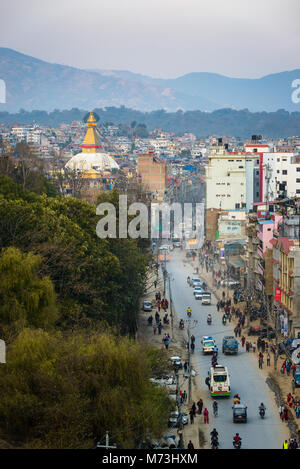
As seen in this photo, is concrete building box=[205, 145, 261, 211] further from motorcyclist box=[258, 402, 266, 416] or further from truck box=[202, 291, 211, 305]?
motorcyclist box=[258, 402, 266, 416]

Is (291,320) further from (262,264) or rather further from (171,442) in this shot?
(171,442)

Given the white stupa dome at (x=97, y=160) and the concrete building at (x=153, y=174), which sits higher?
the white stupa dome at (x=97, y=160)

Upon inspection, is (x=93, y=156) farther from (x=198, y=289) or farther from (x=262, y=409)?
(x=262, y=409)

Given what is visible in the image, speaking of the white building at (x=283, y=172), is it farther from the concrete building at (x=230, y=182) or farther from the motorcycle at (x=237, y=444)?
the motorcycle at (x=237, y=444)

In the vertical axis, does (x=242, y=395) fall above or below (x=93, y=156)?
below

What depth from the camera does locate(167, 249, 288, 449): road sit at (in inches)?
1005

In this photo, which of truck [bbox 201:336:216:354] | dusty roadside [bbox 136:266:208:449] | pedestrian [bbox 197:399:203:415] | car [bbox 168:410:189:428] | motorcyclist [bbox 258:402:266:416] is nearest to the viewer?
car [bbox 168:410:189:428]

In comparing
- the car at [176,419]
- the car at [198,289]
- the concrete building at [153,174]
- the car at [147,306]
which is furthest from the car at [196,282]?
the concrete building at [153,174]

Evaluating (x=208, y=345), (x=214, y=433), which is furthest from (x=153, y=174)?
(x=214, y=433)

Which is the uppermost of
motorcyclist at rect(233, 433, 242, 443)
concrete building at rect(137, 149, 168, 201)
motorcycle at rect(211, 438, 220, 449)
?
concrete building at rect(137, 149, 168, 201)

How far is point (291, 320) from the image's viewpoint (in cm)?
3619

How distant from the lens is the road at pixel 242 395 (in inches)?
1005

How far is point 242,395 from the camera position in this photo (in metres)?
30.3

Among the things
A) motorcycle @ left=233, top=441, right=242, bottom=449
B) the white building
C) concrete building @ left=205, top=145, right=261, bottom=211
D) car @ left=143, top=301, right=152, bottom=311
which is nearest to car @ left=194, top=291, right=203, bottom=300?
car @ left=143, top=301, right=152, bottom=311
